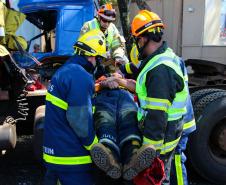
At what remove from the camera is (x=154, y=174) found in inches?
131

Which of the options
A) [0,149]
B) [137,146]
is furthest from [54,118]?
[0,149]

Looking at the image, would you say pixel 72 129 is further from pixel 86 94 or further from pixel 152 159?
pixel 152 159

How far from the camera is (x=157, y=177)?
10.9 feet

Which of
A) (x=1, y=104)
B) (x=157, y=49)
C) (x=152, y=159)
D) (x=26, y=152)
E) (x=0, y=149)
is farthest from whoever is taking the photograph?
(x=26, y=152)

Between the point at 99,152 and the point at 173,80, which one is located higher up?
the point at 173,80

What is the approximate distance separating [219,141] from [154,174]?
5.64ft

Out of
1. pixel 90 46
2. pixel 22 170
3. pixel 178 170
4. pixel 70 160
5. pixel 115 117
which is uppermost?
pixel 90 46

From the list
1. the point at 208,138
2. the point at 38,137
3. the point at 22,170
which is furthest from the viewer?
the point at 22,170

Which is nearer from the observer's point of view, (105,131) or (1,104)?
(105,131)

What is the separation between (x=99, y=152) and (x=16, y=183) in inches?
82.8

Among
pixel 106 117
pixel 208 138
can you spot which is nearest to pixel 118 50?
pixel 208 138

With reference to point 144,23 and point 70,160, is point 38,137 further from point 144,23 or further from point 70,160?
point 144,23

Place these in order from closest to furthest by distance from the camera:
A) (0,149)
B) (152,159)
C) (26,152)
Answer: (152,159) < (0,149) < (26,152)

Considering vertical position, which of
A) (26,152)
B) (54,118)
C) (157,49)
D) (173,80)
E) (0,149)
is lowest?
(26,152)
